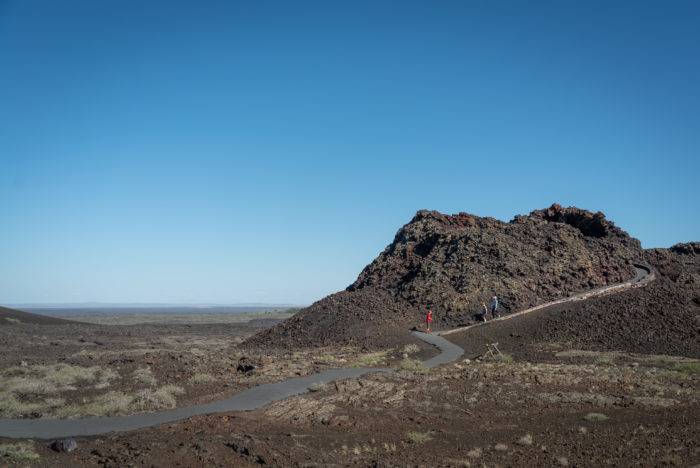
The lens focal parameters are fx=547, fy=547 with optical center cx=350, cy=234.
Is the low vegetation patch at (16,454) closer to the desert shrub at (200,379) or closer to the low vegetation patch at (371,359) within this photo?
the desert shrub at (200,379)

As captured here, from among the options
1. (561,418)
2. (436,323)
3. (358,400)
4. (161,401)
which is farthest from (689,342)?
(161,401)

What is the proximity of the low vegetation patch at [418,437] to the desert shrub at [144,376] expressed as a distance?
440 inches

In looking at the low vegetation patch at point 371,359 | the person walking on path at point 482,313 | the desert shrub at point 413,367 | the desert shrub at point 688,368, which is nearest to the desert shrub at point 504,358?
the desert shrub at point 413,367

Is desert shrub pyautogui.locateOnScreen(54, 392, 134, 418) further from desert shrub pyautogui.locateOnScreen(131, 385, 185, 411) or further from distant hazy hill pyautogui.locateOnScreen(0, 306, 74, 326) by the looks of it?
distant hazy hill pyautogui.locateOnScreen(0, 306, 74, 326)

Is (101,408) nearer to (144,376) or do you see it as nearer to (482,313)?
(144,376)

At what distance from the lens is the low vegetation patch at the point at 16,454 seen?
38.0ft

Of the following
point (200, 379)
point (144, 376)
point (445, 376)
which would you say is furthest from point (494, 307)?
point (144, 376)

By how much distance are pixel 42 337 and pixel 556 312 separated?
42.8 metres

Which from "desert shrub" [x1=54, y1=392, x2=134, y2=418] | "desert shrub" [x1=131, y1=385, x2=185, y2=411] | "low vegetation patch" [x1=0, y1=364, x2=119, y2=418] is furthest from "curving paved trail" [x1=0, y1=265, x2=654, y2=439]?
"low vegetation patch" [x1=0, y1=364, x2=119, y2=418]

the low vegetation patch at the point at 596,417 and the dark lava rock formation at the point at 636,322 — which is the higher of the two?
the dark lava rock formation at the point at 636,322

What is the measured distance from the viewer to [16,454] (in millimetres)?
11758

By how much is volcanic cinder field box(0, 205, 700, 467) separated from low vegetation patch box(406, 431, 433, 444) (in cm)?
5

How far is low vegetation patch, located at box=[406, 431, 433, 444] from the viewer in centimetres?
1402

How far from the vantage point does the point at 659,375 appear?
841 inches
